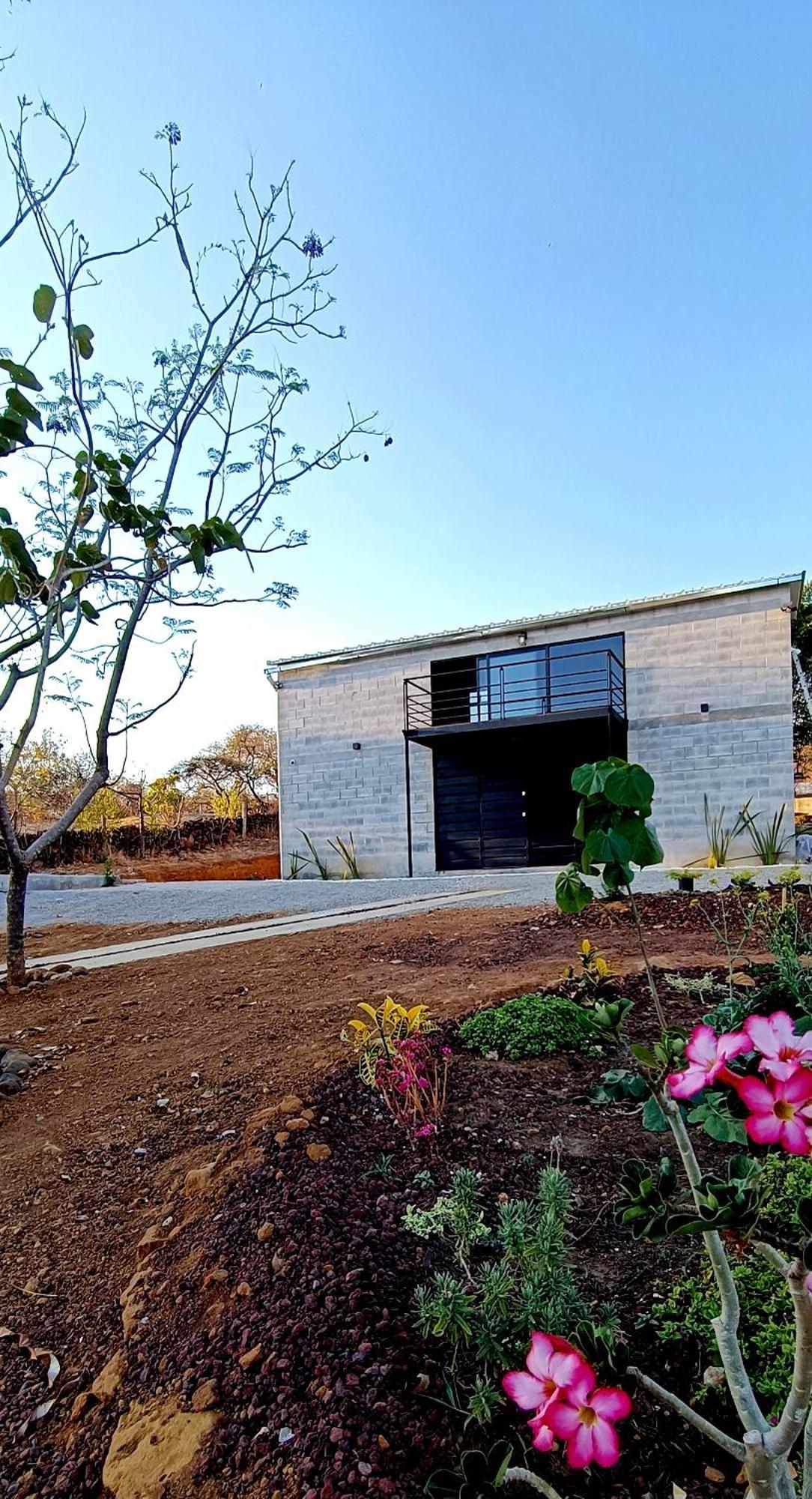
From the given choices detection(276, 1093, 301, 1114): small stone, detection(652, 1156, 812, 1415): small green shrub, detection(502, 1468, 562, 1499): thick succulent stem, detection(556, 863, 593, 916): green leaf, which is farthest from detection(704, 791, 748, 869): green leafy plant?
detection(502, 1468, 562, 1499): thick succulent stem

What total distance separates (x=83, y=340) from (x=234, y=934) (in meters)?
3.72

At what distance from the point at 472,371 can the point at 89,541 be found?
5252mm

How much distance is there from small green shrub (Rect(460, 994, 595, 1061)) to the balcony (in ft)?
26.2

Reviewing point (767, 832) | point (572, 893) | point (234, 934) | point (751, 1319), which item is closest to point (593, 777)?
point (572, 893)

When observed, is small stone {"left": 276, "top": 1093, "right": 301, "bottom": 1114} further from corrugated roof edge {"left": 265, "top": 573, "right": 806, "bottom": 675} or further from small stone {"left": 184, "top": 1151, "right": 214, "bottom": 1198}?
corrugated roof edge {"left": 265, "top": 573, "right": 806, "bottom": 675}

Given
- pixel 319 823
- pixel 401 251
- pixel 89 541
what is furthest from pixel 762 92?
pixel 319 823

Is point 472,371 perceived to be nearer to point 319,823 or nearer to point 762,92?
point 762,92

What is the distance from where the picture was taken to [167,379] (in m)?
3.47

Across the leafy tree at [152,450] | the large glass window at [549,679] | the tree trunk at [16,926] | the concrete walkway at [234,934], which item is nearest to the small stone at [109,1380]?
the leafy tree at [152,450]

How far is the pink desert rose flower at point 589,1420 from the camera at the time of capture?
24.8 inches

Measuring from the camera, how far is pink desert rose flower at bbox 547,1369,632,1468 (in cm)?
63

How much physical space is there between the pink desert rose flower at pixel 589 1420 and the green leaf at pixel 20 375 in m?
3.18

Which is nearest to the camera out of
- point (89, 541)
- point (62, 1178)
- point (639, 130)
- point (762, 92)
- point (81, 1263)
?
point (81, 1263)

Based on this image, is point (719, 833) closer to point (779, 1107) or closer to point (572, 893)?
point (572, 893)
